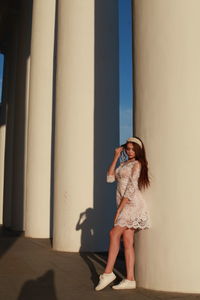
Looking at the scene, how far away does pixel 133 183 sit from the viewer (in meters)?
9.02

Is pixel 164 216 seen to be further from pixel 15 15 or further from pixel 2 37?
pixel 2 37

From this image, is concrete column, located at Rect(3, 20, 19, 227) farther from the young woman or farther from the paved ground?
the young woman

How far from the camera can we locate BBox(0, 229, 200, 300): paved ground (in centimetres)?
853

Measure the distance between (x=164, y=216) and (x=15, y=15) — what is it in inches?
1254

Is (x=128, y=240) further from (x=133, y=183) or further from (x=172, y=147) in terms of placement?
(x=172, y=147)

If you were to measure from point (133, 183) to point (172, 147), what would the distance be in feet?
3.86

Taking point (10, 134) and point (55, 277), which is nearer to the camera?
point (55, 277)

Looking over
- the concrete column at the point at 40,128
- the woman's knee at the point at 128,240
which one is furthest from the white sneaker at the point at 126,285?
the concrete column at the point at 40,128

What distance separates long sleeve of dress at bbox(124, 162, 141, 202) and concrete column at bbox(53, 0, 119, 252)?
21.7 feet

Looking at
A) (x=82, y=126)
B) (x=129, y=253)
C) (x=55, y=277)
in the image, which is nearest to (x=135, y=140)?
(x=129, y=253)

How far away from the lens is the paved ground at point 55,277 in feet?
28.0

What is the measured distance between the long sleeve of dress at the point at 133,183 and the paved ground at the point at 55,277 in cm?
200

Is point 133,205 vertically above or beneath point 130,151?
beneath

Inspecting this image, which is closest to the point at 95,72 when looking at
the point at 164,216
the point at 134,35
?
the point at 134,35
